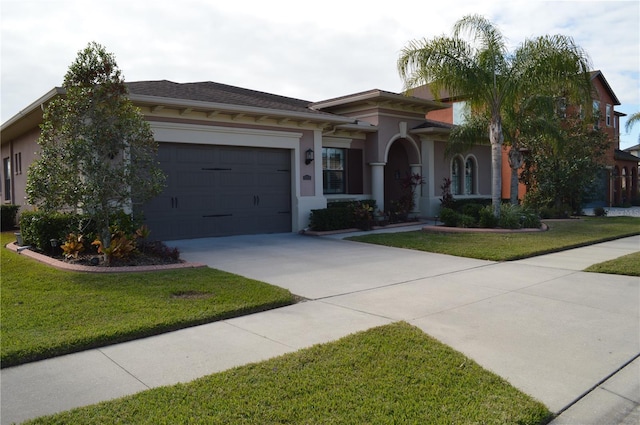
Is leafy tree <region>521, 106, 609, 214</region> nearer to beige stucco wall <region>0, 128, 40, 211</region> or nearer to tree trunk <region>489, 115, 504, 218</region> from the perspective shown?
tree trunk <region>489, 115, 504, 218</region>

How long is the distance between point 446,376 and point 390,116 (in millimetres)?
14935

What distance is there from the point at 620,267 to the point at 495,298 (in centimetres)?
355

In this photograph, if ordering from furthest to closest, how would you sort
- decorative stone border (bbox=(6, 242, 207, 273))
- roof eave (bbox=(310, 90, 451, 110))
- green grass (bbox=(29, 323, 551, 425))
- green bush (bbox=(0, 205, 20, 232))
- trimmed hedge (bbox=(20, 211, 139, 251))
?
roof eave (bbox=(310, 90, 451, 110)), green bush (bbox=(0, 205, 20, 232)), trimmed hedge (bbox=(20, 211, 139, 251)), decorative stone border (bbox=(6, 242, 207, 273)), green grass (bbox=(29, 323, 551, 425))

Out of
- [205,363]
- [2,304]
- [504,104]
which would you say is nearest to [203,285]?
[2,304]

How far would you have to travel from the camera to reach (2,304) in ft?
20.1

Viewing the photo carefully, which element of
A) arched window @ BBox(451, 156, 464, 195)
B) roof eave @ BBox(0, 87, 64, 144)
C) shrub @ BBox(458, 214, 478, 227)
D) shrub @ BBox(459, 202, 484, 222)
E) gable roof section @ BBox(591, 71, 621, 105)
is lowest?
shrub @ BBox(458, 214, 478, 227)

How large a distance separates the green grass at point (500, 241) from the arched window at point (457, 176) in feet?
21.3

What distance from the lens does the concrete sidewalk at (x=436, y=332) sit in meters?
3.86

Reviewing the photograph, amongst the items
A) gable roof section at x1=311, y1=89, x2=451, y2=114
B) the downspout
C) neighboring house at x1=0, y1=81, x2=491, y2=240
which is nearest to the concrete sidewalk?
neighboring house at x1=0, y1=81, x2=491, y2=240

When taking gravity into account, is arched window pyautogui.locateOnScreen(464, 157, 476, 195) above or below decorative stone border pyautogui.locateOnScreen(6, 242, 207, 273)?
above

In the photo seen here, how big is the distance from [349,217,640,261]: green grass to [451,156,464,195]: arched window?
6.50 m

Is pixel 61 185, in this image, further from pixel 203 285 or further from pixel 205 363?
pixel 205 363

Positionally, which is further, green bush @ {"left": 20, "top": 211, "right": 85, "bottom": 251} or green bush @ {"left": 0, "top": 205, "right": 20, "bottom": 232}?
green bush @ {"left": 0, "top": 205, "right": 20, "bottom": 232}

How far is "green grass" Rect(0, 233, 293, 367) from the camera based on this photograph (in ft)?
15.8
